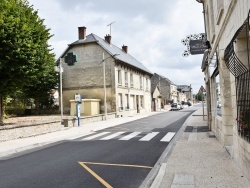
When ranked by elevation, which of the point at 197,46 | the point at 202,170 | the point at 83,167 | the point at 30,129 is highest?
the point at 197,46

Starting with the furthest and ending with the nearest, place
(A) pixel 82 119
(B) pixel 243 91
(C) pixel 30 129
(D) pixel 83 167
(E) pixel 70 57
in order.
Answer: (E) pixel 70 57
(A) pixel 82 119
(C) pixel 30 129
(D) pixel 83 167
(B) pixel 243 91

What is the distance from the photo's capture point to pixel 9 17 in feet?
44.9

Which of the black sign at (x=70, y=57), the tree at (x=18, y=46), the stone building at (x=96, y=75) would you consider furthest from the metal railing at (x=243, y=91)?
the black sign at (x=70, y=57)

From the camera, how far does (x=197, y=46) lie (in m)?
12.6

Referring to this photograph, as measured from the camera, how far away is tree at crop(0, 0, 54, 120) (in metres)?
13.9

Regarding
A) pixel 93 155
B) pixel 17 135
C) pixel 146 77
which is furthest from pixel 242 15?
pixel 146 77

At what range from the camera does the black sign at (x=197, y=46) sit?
12.4 m

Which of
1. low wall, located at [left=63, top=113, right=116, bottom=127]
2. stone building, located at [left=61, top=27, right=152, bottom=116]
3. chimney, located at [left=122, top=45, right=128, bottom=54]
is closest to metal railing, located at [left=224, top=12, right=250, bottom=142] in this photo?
low wall, located at [left=63, top=113, right=116, bottom=127]

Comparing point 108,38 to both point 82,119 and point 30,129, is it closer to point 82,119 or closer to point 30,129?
point 82,119

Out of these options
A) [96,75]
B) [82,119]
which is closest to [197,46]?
[82,119]

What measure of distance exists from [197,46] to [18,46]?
9378 millimetres

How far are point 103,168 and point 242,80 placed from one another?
13.9 ft

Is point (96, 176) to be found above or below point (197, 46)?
below

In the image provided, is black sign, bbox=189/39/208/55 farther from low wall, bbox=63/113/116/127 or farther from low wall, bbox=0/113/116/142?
low wall, bbox=63/113/116/127
